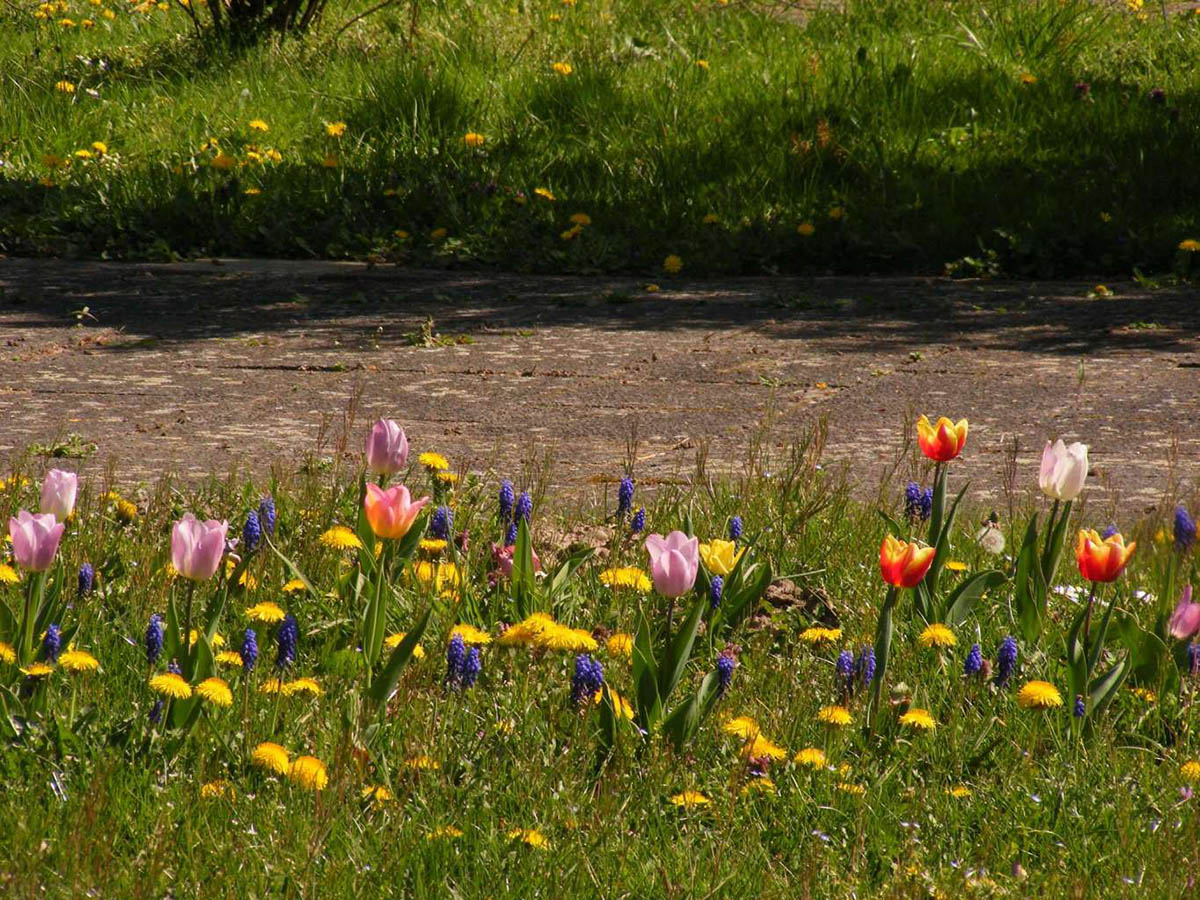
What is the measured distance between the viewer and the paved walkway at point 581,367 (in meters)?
4.06

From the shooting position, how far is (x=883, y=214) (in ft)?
22.1

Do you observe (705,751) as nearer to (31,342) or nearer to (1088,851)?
(1088,851)

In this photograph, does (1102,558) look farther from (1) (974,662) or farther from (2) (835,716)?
(2) (835,716)

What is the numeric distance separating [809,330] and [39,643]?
3.62m

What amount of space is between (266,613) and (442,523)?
47 cm

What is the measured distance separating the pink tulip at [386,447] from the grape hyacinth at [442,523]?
1.39ft

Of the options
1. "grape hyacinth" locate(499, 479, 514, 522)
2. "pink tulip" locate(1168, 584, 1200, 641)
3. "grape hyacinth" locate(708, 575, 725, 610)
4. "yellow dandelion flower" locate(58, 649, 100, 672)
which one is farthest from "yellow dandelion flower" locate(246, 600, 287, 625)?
"pink tulip" locate(1168, 584, 1200, 641)

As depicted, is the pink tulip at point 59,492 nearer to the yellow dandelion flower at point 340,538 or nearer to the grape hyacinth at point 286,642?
the grape hyacinth at point 286,642

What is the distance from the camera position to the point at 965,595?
2.70 m

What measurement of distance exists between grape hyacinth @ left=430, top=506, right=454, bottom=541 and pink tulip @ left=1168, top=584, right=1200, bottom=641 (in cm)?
130

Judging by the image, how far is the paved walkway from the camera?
406cm

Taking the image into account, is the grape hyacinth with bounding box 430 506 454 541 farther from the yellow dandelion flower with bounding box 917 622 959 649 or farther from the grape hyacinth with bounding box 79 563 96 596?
the yellow dandelion flower with bounding box 917 622 959 649

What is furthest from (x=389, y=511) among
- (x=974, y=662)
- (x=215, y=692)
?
(x=974, y=662)

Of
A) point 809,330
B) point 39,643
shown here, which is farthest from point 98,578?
point 809,330
